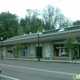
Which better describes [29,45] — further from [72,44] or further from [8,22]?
[8,22]

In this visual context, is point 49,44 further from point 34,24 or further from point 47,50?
point 34,24

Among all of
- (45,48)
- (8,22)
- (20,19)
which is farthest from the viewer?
(20,19)

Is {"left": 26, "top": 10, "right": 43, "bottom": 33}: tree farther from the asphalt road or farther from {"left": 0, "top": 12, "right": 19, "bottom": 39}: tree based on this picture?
the asphalt road

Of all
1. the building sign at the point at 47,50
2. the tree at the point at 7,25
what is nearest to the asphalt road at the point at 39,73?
the building sign at the point at 47,50

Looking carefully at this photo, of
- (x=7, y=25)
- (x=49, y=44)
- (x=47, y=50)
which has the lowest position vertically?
(x=47, y=50)

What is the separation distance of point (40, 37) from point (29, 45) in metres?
6.61

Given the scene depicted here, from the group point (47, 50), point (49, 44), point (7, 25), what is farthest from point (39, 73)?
point (7, 25)

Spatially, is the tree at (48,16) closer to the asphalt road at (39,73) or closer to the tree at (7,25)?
the tree at (7,25)

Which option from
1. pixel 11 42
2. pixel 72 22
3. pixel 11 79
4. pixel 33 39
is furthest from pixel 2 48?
pixel 11 79

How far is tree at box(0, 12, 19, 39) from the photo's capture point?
266 feet

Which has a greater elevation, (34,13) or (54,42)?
(34,13)

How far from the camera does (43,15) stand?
9500 centimetres

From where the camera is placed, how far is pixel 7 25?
8200 centimetres

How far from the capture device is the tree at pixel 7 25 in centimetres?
8099
